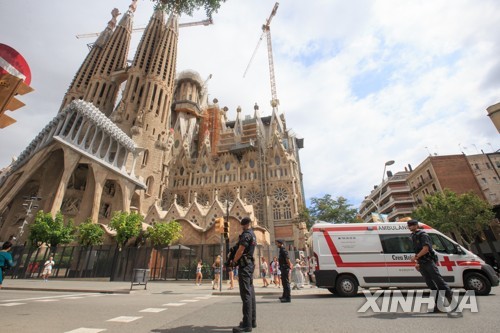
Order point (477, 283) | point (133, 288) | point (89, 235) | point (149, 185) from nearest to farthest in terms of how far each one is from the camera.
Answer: point (477, 283) < point (133, 288) < point (89, 235) < point (149, 185)

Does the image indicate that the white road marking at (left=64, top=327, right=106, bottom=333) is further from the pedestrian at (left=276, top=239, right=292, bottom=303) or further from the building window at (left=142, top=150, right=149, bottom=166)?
the building window at (left=142, top=150, right=149, bottom=166)

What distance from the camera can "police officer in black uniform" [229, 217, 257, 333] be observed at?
335cm

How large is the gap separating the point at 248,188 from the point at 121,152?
22526 mm

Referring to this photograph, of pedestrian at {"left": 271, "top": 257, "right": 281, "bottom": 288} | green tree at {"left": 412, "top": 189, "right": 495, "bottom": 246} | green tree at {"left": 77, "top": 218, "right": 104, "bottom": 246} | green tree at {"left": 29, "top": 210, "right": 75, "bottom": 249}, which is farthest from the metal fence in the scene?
green tree at {"left": 412, "top": 189, "right": 495, "bottom": 246}

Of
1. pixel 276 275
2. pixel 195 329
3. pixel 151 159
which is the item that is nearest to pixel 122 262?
pixel 276 275

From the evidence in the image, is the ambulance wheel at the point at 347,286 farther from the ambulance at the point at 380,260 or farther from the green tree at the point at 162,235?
the green tree at the point at 162,235

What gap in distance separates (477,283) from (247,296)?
717 centimetres

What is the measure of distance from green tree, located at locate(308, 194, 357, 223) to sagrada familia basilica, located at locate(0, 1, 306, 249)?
132 inches

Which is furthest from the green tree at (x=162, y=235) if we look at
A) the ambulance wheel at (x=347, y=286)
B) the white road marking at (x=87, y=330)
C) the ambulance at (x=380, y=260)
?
the white road marking at (x=87, y=330)

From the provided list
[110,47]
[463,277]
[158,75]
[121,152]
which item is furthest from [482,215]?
[110,47]

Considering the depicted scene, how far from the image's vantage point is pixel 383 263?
7262 millimetres

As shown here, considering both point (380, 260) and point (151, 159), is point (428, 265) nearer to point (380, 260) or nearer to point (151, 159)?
point (380, 260)

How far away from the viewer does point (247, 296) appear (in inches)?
138

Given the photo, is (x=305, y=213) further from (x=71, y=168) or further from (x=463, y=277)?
(x=71, y=168)
